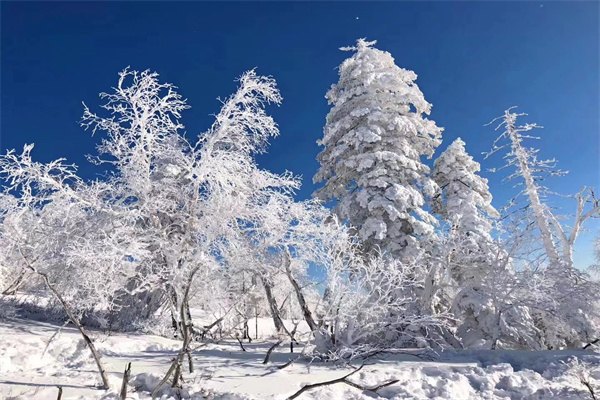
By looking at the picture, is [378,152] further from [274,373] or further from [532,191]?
[274,373]

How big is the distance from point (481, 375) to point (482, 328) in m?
5.22

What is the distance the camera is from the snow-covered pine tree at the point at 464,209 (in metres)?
14.0

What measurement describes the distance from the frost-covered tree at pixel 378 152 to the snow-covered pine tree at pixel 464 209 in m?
1.04

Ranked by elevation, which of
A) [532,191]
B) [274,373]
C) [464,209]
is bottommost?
[274,373]

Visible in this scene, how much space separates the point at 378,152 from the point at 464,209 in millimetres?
4284

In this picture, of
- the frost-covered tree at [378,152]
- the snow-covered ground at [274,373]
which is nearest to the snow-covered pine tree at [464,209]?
the frost-covered tree at [378,152]

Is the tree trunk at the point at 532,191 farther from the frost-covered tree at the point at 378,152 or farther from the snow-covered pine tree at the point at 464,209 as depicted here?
the frost-covered tree at the point at 378,152

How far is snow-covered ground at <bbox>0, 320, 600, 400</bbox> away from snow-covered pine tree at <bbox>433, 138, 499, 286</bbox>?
13.3 feet

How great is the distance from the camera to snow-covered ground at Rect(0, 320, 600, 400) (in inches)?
270

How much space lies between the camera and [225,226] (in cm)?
1205

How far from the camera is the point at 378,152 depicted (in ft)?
51.3

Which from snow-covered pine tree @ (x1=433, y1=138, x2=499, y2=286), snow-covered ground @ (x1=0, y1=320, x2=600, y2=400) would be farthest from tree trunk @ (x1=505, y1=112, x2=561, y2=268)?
snow-covered ground @ (x1=0, y1=320, x2=600, y2=400)

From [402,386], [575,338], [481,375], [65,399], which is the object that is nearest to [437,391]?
[402,386]

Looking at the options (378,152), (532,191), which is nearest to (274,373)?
(378,152)
